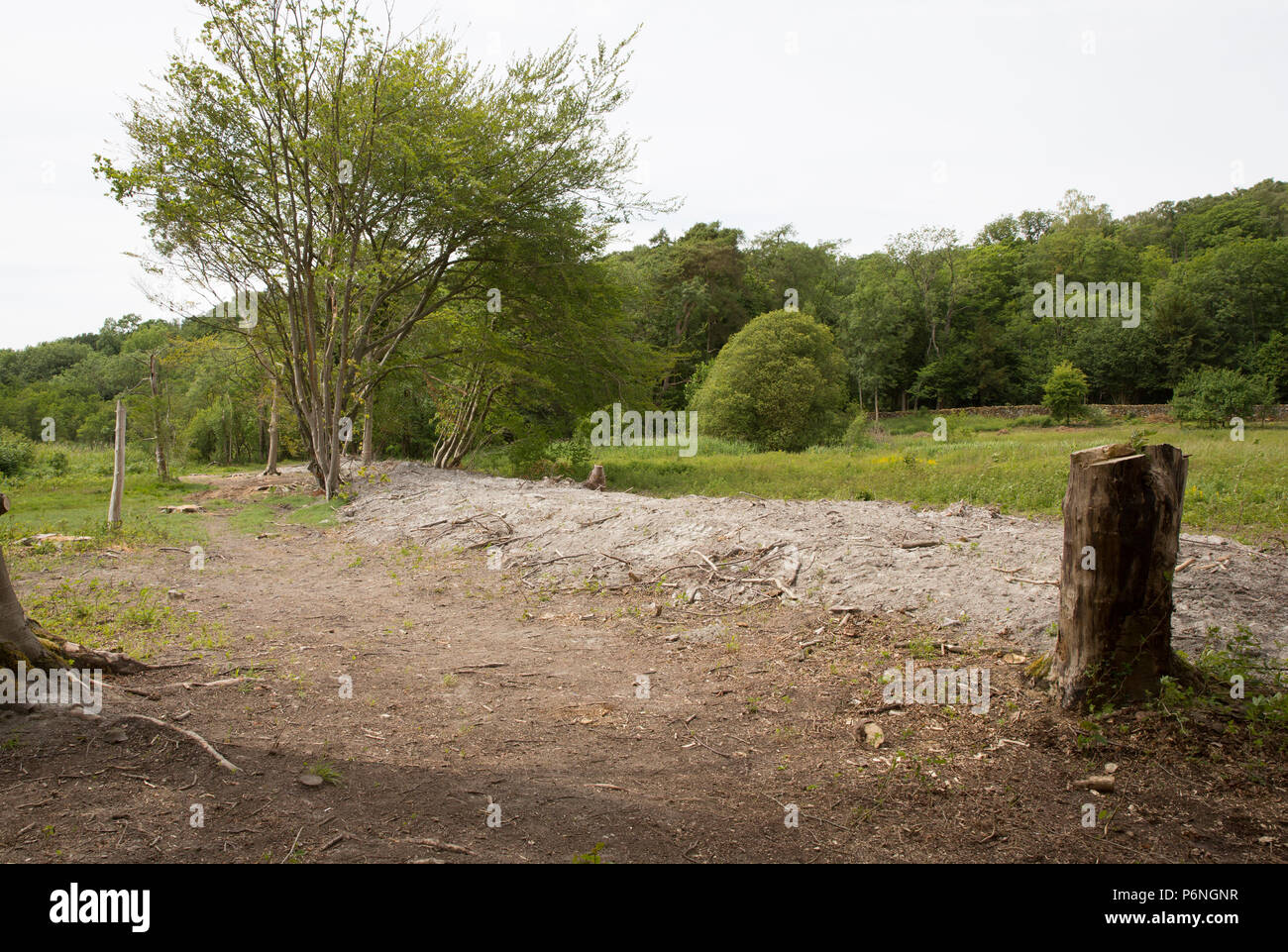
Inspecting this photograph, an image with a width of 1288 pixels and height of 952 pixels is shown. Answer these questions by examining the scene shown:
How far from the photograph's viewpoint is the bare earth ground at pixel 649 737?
3.64 metres

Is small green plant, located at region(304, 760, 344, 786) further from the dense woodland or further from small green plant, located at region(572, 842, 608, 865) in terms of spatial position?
the dense woodland

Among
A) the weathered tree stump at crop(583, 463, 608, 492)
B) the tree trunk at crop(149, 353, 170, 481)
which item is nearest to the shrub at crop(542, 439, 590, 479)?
the weathered tree stump at crop(583, 463, 608, 492)

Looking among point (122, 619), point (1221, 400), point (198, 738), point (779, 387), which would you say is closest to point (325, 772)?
point (198, 738)

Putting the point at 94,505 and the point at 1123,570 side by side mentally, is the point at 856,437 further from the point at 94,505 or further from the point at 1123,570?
the point at 1123,570

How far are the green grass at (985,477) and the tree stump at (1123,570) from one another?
202cm

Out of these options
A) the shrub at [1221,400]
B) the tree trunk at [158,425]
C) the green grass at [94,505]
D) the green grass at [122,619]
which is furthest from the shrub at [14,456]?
the shrub at [1221,400]

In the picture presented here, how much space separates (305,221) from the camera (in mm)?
19500

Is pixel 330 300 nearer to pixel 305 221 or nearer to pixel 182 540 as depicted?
pixel 305 221

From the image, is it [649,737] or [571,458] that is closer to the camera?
[649,737]

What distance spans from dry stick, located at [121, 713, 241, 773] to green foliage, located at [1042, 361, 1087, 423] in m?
49.3

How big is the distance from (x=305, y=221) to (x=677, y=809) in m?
20.0

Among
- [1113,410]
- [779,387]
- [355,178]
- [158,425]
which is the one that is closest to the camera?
[355,178]

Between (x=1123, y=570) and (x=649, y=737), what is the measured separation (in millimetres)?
3416

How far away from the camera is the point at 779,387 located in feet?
121
